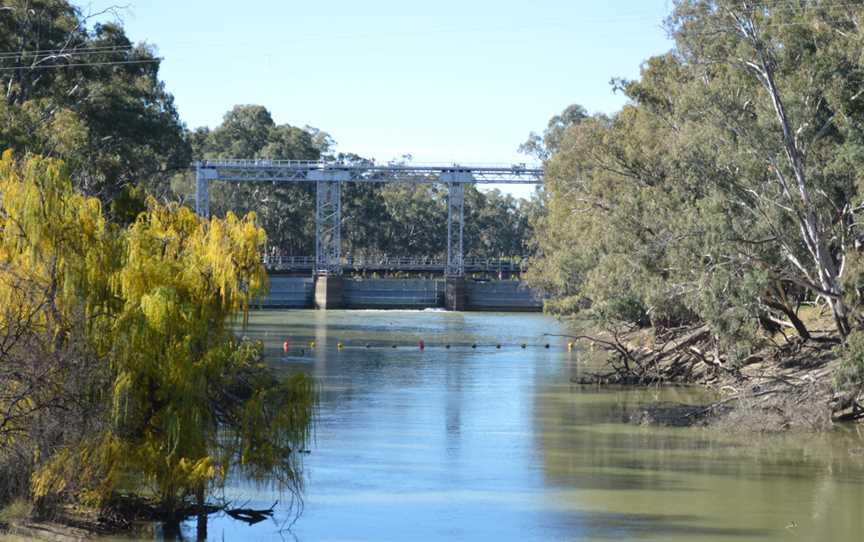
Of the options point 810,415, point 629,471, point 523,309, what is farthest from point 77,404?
point 523,309

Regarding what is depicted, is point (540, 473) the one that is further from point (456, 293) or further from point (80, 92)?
A: point (456, 293)

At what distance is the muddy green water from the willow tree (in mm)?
1260

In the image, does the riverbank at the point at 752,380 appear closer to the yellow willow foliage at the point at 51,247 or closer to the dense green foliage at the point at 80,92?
the yellow willow foliage at the point at 51,247

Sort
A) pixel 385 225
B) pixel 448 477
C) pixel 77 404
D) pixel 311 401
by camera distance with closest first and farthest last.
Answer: pixel 77 404 → pixel 311 401 → pixel 448 477 → pixel 385 225

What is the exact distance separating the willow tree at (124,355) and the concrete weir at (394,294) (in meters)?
59.7

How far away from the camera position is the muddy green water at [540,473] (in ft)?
52.6

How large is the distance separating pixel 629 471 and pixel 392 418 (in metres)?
6.96

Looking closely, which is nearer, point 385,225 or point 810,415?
point 810,415

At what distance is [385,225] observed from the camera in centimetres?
9344

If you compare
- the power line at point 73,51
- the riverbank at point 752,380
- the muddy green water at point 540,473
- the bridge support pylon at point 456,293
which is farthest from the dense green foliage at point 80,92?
the bridge support pylon at point 456,293

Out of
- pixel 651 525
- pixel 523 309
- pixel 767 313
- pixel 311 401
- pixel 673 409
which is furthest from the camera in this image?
pixel 523 309

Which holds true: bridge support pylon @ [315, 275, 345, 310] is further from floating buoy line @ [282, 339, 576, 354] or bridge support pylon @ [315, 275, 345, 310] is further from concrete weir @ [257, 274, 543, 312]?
floating buoy line @ [282, 339, 576, 354]

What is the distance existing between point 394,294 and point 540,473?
5690 centimetres

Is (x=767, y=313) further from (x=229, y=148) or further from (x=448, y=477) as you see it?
(x=229, y=148)
